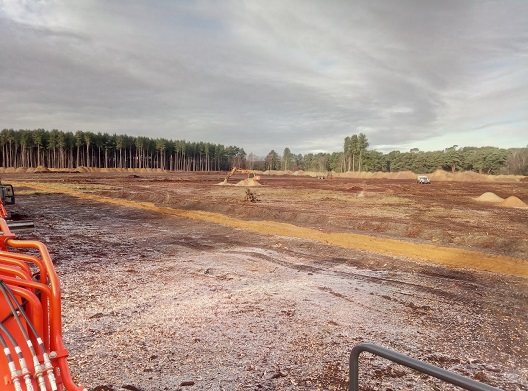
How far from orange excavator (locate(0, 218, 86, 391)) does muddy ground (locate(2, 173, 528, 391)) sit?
2704mm

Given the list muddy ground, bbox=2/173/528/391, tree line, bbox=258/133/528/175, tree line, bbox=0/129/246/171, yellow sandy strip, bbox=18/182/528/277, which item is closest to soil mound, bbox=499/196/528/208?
muddy ground, bbox=2/173/528/391

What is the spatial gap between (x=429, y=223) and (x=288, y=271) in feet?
36.4

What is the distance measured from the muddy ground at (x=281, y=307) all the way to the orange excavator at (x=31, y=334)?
8.87 feet

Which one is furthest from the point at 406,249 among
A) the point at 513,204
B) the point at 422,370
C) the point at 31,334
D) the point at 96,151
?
the point at 96,151

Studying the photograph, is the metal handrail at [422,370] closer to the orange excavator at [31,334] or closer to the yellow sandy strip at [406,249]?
the orange excavator at [31,334]

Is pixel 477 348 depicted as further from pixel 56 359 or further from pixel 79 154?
pixel 79 154

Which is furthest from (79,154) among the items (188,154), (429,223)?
(429,223)

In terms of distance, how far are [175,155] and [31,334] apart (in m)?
139

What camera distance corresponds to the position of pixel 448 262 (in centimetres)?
1069

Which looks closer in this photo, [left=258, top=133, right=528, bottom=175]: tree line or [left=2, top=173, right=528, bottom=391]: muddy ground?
[left=2, top=173, right=528, bottom=391]: muddy ground

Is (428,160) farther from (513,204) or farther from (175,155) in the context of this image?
(513,204)

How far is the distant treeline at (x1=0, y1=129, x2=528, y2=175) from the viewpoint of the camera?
351ft

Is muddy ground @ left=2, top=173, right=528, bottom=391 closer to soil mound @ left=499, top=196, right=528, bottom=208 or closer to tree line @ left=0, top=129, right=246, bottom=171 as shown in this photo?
soil mound @ left=499, top=196, right=528, bottom=208

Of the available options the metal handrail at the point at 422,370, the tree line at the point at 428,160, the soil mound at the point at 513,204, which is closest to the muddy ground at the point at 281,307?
the metal handrail at the point at 422,370
